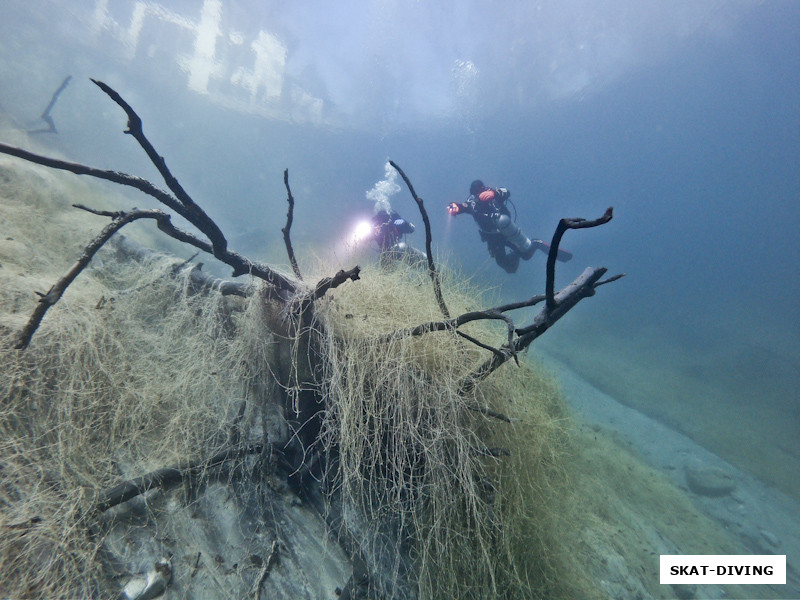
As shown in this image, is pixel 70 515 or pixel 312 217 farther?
pixel 312 217

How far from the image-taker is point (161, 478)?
210 cm

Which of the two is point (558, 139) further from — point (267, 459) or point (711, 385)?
point (267, 459)

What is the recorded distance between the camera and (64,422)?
2.13 meters

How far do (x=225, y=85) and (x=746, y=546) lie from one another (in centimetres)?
7306

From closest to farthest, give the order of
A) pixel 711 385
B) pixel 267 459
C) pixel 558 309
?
pixel 558 309 → pixel 267 459 → pixel 711 385

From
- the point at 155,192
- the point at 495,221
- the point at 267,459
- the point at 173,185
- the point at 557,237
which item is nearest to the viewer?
the point at 557,237

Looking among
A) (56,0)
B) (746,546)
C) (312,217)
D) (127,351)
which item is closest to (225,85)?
(56,0)

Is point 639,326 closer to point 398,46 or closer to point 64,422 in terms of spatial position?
point 64,422

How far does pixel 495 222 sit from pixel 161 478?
1020 centimetres

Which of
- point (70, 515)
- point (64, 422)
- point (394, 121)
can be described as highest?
point (394, 121)

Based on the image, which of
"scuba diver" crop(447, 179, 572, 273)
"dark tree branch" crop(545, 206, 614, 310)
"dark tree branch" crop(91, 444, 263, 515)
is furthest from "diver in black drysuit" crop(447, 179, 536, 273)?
"dark tree branch" crop(91, 444, 263, 515)

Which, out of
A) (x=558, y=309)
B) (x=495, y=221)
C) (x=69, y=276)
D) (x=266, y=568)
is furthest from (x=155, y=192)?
(x=495, y=221)

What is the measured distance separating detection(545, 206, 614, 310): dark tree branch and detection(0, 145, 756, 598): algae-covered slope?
968mm

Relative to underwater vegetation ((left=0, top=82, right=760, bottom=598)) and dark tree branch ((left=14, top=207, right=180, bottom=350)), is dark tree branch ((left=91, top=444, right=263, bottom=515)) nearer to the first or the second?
underwater vegetation ((left=0, top=82, right=760, bottom=598))
